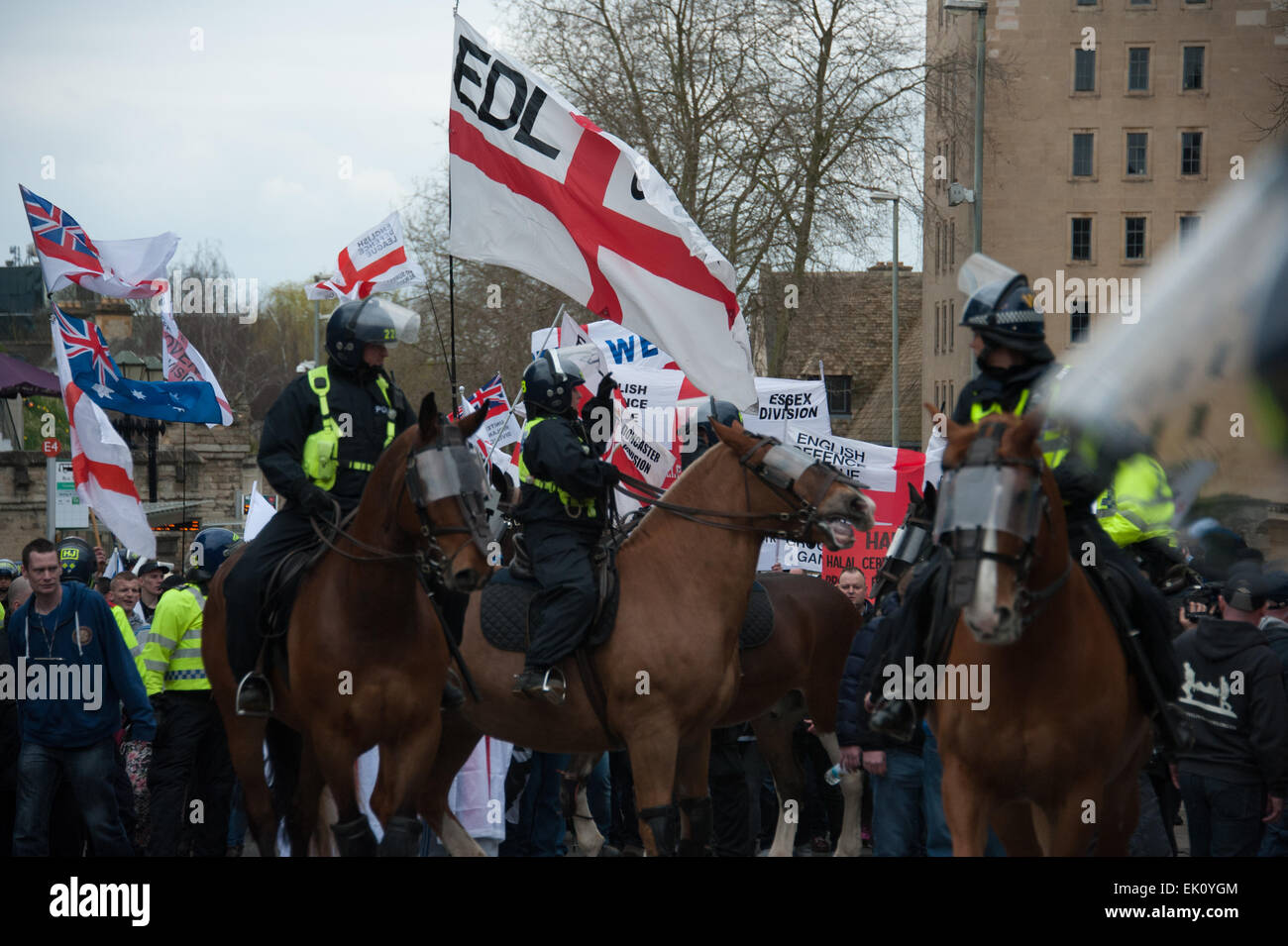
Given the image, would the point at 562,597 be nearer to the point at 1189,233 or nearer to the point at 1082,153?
the point at 1189,233

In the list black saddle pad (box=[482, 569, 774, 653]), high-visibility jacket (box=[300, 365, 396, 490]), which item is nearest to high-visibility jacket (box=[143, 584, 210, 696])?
black saddle pad (box=[482, 569, 774, 653])

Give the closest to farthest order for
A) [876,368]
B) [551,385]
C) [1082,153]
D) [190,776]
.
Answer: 1. [551,385]
2. [190,776]
3. [1082,153]
4. [876,368]

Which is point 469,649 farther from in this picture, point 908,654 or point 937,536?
point 937,536

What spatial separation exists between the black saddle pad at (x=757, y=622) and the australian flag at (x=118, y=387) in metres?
6.52

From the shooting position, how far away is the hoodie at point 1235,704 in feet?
26.7

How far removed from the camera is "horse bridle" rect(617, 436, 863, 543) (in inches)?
342

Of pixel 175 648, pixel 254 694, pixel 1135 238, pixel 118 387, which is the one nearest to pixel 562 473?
pixel 254 694

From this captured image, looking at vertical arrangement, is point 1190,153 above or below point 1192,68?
below

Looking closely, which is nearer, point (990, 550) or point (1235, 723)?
point (990, 550)

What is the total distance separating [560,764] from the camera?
11.6m

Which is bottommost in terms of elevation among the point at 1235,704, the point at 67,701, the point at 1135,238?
the point at 67,701

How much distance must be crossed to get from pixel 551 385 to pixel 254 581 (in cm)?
204

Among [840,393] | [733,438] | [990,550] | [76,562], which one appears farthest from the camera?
[840,393]
